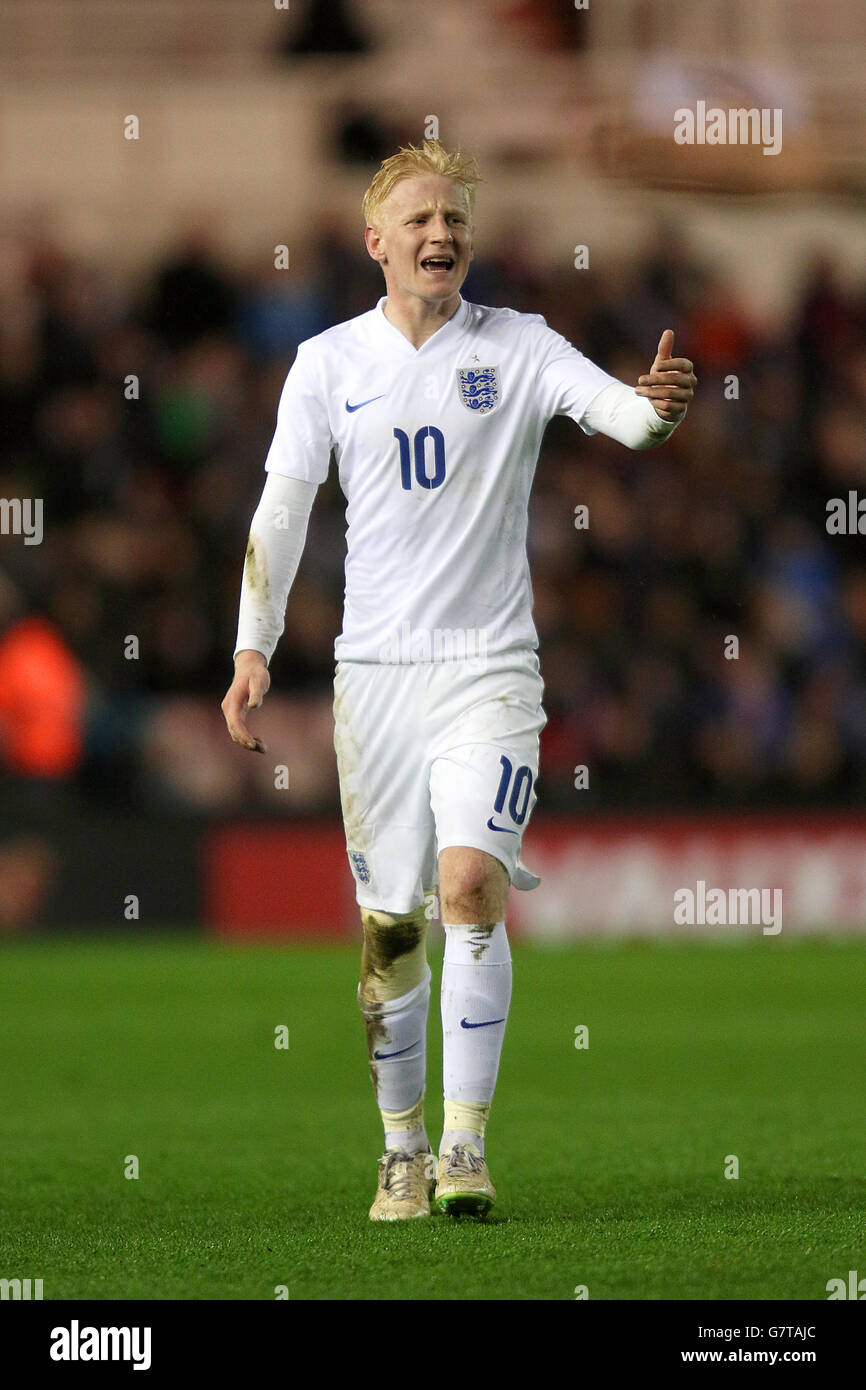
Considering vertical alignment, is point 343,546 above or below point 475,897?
above

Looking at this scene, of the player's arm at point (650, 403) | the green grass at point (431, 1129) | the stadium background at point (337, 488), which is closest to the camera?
the green grass at point (431, 1129)

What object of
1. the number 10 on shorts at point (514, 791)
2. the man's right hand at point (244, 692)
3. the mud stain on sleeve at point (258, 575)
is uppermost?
the mud stain on sleeve at point (258, 575)

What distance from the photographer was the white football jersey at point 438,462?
17.1ft

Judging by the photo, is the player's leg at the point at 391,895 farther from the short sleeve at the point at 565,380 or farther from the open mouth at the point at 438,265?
the open mouth at the point at 438,265

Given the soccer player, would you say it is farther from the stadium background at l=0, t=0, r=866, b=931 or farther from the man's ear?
the stadium background at l=0, t=0, r=866, b=931

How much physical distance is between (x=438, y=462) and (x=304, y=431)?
34 cm

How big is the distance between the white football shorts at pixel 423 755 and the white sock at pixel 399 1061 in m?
0.25

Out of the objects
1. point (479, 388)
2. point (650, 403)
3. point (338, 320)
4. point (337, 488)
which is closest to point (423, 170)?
point (479, 388)

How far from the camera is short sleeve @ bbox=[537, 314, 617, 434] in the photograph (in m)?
5.20

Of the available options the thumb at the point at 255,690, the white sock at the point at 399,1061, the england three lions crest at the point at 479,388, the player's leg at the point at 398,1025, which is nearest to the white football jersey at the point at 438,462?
the england three lions crest at the point at 479,388

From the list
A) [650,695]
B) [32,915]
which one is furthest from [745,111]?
[32,915]

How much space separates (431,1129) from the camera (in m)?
7.00

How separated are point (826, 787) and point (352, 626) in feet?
28.8

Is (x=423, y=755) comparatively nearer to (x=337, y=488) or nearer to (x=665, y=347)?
(x=665, y=347)
